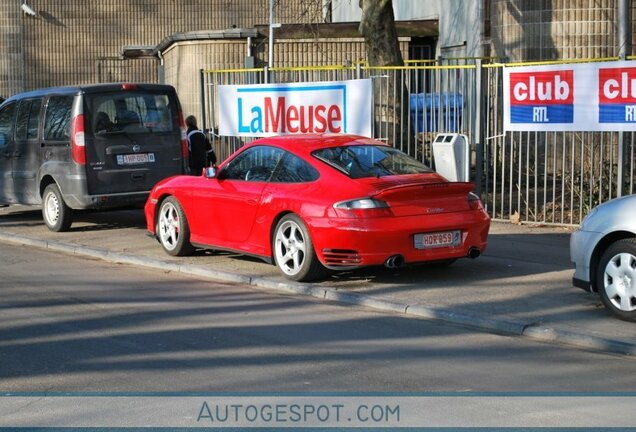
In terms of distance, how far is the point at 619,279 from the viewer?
8633 mm

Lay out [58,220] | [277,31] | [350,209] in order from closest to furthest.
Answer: [350,209] → [58,220] → [277,31]

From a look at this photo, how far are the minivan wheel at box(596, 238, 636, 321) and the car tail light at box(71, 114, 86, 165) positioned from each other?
801 cm

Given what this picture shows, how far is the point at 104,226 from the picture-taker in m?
15.7

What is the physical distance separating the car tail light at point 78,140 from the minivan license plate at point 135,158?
54cm

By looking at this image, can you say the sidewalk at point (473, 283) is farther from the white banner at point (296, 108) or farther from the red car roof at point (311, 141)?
the white banner at point (296, 108)

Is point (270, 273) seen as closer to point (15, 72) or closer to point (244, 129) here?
point (244, 129)

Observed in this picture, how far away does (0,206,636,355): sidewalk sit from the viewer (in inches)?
336

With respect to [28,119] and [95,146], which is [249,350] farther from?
[28,119]

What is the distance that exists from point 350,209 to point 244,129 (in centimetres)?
853

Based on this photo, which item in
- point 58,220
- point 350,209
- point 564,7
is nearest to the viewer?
point 350,209

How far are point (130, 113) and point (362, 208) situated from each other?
5.91 meters

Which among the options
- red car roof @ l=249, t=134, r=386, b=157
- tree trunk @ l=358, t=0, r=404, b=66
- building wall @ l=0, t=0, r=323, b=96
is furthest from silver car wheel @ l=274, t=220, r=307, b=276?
building wall @ l=0, t=0, r=323, b=96

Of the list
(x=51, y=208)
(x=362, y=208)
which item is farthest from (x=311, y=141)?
(x=51, y=208)

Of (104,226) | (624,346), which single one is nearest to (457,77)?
(104,226)
